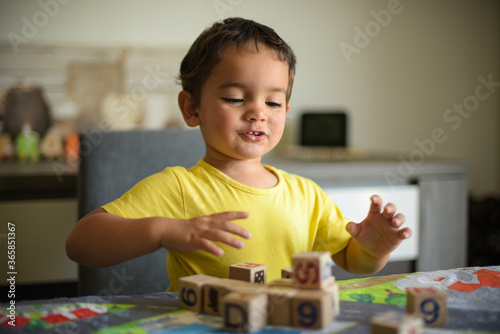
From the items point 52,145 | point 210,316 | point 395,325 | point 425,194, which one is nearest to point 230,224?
point 210,316

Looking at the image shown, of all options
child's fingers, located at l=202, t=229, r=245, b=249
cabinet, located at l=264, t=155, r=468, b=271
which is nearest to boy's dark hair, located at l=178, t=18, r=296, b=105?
child's fingers, located at l=202, t=229, r=245, b=249

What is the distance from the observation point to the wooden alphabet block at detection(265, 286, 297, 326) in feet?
1.90

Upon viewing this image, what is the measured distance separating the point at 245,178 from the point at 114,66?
1.57 metres

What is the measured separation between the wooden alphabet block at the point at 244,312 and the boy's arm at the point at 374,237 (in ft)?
1.08

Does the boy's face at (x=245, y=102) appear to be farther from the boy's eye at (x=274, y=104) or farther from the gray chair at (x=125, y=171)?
the gray chair at (x=125, y=171)

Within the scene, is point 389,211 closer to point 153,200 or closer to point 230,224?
point 230,224

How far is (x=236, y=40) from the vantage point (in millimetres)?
964

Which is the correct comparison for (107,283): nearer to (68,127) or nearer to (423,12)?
(68,127)

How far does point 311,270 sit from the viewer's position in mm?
614

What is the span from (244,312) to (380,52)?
2.51 metres

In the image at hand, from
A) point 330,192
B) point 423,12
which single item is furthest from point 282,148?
point 423,12

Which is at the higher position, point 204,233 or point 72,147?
point 72,147

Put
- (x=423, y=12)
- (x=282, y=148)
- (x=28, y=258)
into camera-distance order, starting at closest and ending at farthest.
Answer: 1. (x=28, y=258)
2. (x=282, y=148)
3. (x=423, y=12)

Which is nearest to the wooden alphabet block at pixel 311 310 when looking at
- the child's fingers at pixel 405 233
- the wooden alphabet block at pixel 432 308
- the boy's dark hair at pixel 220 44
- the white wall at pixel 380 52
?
the wooden alphabet block at pixel 432 308
